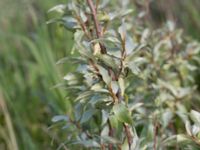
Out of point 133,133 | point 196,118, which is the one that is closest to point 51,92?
point 133,133

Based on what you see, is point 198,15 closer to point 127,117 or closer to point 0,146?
point 0,146

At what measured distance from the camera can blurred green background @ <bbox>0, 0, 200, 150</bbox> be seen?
211 cm

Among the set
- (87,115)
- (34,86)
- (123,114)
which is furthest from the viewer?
(34,86)

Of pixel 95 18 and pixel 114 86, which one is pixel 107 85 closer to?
pixel 114 86

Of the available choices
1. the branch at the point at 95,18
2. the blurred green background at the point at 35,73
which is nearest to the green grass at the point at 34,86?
the blurred green background at the point at 35,73

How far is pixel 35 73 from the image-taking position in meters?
2.65

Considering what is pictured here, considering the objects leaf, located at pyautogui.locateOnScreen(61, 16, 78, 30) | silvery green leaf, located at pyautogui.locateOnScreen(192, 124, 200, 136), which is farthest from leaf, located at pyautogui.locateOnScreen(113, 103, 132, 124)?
leaf, located at pyautogui.locateOnScreen(61, 16, 78, 30)

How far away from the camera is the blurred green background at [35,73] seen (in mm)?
2111

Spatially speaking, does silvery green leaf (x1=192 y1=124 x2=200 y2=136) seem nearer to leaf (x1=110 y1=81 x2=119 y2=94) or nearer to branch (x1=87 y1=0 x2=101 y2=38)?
leaf (x1=110 y1=81 x2=119 y2=94)

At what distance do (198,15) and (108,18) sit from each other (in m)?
1.49

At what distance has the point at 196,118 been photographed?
1.20 m

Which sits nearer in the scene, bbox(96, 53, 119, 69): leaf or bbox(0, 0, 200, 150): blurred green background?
bbox(96, 53, 119, 69): leaf

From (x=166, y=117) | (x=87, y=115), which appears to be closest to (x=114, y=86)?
(x=87, y=115)

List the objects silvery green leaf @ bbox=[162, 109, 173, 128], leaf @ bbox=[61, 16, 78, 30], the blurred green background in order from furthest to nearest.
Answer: the blurred green background, silvery green leaf @ bbox=[162, 109, 173, 128], leaf @ bbox=[61, 16, 78, 30]
